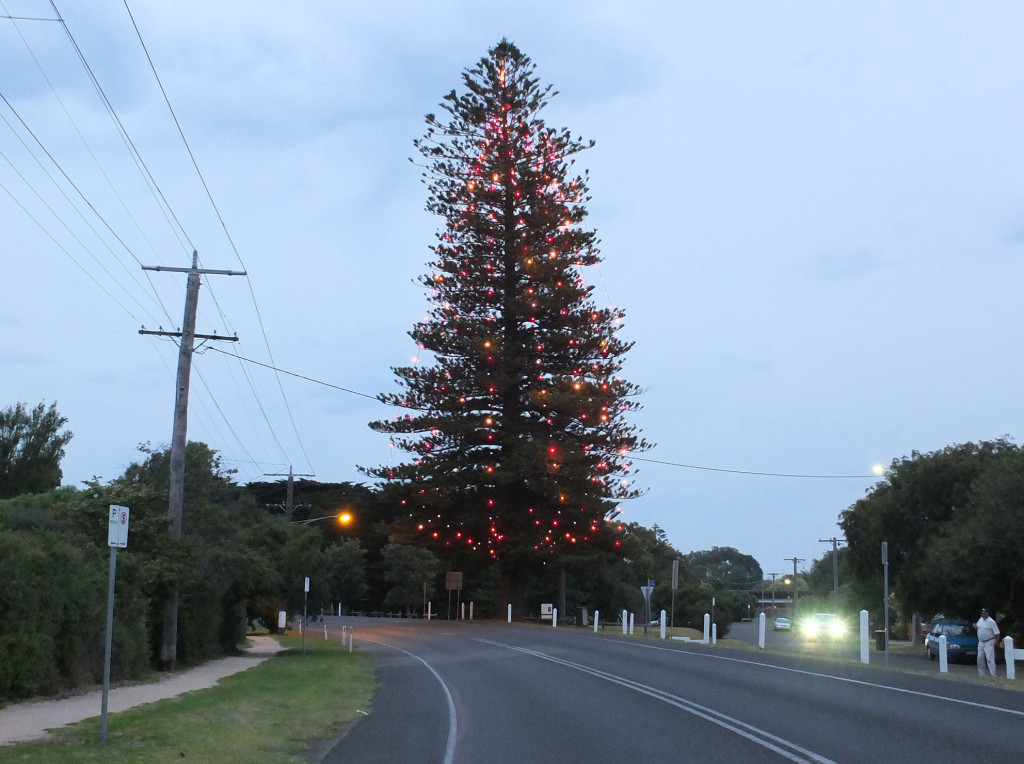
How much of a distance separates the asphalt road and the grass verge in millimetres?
696

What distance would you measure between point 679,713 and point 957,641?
82.0 ft


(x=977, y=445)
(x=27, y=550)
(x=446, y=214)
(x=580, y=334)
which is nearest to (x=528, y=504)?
(x=580, y=334)

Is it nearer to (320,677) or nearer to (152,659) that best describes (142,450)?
(152,659)

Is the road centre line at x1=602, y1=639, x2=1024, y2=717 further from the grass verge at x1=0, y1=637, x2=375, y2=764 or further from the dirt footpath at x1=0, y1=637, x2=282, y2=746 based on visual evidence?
the dirt footpath at x1=0, y1=637, x2=282, y2=746

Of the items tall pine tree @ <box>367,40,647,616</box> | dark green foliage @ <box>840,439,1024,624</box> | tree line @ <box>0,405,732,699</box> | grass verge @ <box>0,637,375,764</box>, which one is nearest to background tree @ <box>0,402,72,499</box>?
tree line @ <box>0,405,732,699</box>

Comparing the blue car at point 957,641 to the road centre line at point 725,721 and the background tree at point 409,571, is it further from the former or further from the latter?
the background tree at point 409,571

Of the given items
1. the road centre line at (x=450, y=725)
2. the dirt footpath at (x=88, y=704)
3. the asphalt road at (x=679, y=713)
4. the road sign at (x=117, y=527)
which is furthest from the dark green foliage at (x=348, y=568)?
the road sign at (x=117, y=527)

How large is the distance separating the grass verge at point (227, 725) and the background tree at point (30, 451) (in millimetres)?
29253

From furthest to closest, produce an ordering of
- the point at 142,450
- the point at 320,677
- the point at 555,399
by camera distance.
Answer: the point at 555,399 < the point at 142,450 < the point at 320,677

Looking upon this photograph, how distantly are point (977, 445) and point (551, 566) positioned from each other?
2053 cm

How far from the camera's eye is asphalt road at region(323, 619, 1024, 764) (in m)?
11.9

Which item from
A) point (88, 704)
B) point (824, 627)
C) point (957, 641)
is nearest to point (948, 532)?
point (957, 641)

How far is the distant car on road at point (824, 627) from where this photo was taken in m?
58.6

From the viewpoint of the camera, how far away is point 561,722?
14531 mm
